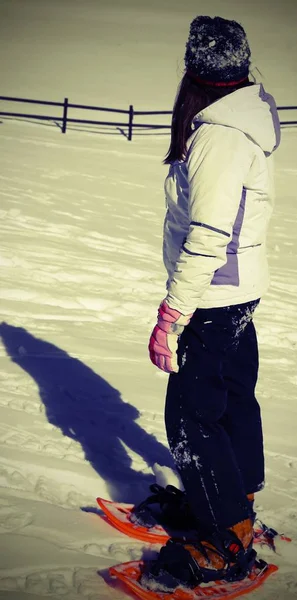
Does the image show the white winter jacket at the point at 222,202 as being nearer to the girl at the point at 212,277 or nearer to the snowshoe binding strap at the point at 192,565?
the girl at the point at 212,277

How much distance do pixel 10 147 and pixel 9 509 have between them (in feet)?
41.4

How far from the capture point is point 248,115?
254 cm

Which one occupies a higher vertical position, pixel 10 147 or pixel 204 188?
pixel 204 188

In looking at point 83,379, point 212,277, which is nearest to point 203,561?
point 212,277

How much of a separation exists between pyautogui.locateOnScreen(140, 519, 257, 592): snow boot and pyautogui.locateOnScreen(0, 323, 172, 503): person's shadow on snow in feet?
2.32

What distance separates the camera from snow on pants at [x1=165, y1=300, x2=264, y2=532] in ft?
A: 8.86

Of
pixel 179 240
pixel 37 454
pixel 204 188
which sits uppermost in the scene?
pixel 204 188

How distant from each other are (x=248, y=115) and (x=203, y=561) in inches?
63.9

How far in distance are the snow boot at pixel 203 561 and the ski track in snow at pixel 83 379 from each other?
0.13 m

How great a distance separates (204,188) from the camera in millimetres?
2453

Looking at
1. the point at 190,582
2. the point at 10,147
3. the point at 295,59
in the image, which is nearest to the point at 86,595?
the point at 190,582

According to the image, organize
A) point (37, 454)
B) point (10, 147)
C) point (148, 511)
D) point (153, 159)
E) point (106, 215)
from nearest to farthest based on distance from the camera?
1. point (148, 511)
2. point (37, 454)
3. point (106, 215)
4. point (10, 147)
5. point (153, 159)

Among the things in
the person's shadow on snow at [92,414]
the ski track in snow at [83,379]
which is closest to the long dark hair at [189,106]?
the ski track in snow at [83,379]

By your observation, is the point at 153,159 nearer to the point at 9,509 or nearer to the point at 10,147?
the point at 10,147
